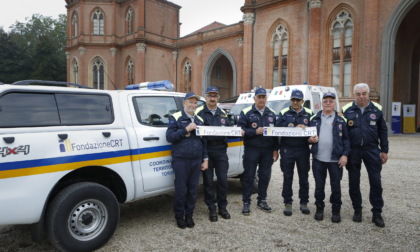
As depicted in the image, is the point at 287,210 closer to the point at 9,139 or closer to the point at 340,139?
the point at 340,139

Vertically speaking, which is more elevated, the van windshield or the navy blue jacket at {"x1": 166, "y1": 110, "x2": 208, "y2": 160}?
the van windshield

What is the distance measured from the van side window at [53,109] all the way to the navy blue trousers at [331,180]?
3.11m

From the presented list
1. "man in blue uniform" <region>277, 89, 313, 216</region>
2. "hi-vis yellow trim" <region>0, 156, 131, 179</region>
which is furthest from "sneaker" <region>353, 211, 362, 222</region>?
"hi-vis yellow trim" <region>0, 156, 131, 179</region>

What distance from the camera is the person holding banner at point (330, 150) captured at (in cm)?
446

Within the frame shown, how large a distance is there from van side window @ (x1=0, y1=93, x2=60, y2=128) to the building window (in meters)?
21.1

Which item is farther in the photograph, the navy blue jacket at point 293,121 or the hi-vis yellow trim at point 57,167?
the navy blue jacket at point 293,121

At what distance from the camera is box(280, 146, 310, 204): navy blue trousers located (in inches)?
189

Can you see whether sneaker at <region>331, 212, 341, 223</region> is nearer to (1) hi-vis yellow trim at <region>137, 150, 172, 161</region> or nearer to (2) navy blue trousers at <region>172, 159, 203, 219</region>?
(2) navy blue trousers at <region>172, 159, 203, 219</region>

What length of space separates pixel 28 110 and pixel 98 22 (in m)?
37.2

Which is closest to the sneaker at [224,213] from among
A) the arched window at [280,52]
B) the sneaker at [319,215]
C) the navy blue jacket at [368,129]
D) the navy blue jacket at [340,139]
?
the sneaker at [319,215]

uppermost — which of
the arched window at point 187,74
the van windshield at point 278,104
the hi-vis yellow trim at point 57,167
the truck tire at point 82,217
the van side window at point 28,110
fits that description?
the arched window at point 187,74

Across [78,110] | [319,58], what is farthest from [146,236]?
[319,58]

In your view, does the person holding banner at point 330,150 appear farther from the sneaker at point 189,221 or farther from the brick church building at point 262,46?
the brick church building at point 262,46

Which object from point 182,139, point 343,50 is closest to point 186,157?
point 182,139
